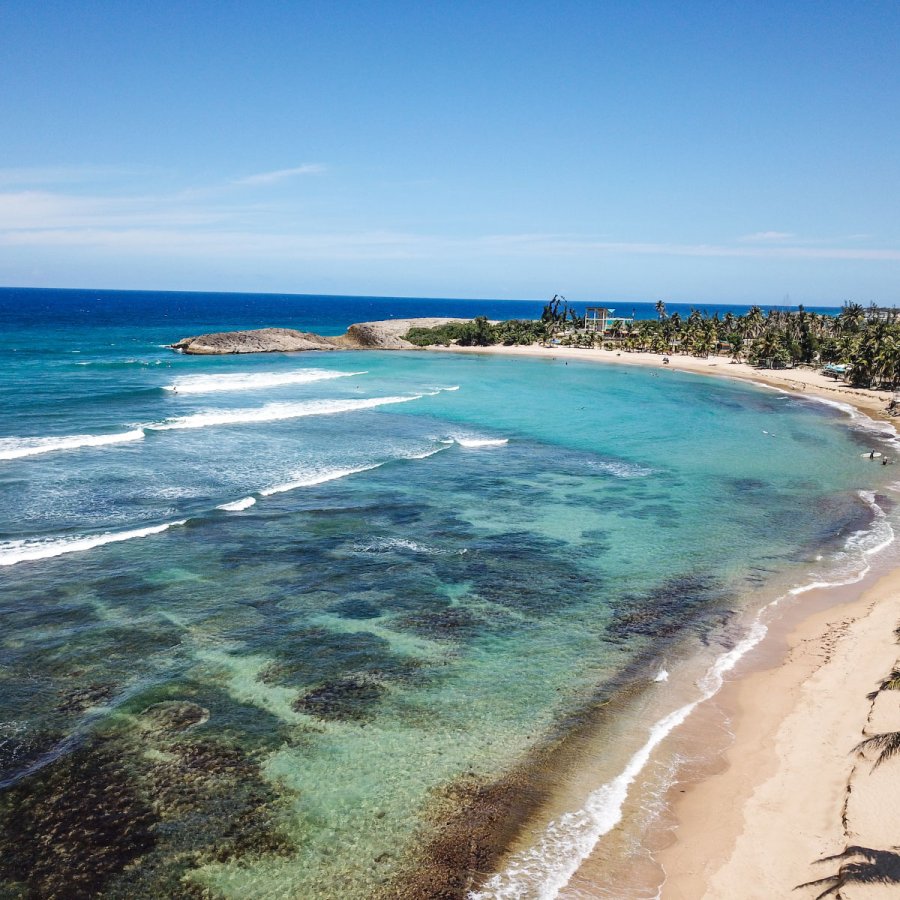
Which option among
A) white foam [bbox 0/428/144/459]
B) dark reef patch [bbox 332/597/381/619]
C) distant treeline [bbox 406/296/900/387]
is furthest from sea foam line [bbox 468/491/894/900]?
distant treeline [bbox 406/296/900/387]

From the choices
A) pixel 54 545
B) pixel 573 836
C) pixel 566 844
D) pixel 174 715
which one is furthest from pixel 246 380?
pixel 566 844

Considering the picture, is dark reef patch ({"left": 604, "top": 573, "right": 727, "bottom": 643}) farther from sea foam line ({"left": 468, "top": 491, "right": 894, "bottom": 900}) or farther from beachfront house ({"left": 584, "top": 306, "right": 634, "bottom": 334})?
beachfront house ({"left": 584, "top": 306, "right": 634, "bottom": 334})

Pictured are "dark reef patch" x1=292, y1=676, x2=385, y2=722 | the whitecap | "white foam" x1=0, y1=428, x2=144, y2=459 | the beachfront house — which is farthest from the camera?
the beachfront house

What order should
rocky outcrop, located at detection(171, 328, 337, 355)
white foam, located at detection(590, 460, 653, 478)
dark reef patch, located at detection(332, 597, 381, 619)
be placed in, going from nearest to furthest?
1. dark reef patch, located at detection(332, 597, 381, 619)
2. white foam, located at detection(590, 460, 653, 478)
3. rocky outcrop, located at detection(171, 328, 337, 355)

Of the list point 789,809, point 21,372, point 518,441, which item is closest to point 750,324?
point 518,441

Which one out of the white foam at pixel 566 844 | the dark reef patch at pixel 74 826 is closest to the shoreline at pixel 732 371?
the white foam at pixel 566 844

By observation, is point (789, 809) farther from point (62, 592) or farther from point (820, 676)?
point (62, 592)

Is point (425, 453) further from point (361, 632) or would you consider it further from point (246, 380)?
point (246, 380)
